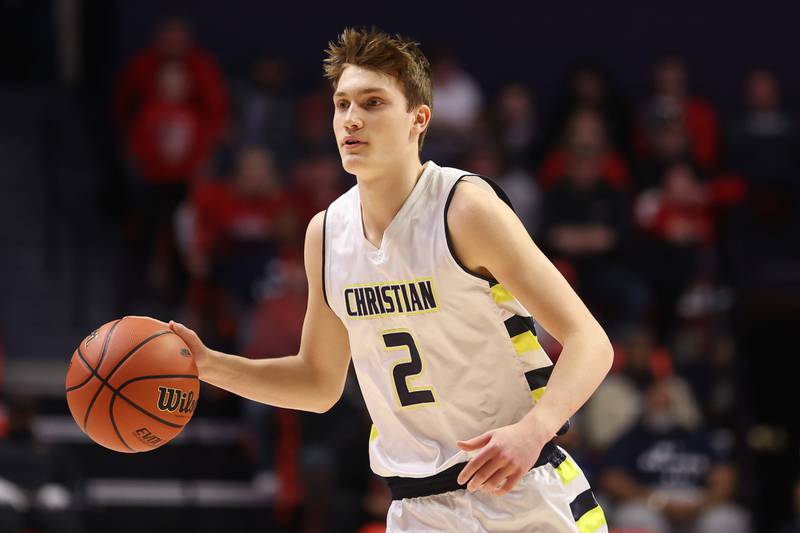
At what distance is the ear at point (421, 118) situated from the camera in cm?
386

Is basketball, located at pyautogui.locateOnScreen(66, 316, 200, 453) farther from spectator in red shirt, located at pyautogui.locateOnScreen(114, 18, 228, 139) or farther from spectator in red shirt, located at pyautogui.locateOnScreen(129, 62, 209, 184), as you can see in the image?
spectator in red shirt, located at pyautogui.locateOnScreen(114, 18, 228, 139)

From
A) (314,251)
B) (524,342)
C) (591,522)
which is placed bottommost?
(591,522)

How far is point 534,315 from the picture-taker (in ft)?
11.8

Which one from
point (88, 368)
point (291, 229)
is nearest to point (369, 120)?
point (88, 368)

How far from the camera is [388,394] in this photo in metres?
3.81

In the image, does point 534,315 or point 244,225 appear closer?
point 534,315

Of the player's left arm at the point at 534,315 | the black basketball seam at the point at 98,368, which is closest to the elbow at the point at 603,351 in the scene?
the player's left arm at the point at 534,315

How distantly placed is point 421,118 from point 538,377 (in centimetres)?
87

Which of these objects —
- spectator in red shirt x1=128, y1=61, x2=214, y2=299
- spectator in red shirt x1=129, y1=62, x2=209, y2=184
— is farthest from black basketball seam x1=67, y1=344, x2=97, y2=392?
spectator in red shirt x1=129, y1=62, x2=209, y2=184

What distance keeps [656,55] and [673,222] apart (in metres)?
3.25

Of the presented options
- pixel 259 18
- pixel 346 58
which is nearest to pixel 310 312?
pixel 346 58

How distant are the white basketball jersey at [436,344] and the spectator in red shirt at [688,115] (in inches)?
293

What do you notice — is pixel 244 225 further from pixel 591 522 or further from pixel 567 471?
pixel 591 522

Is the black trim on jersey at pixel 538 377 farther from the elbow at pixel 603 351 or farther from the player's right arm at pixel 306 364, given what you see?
the player's right arm at pixel 306 364
